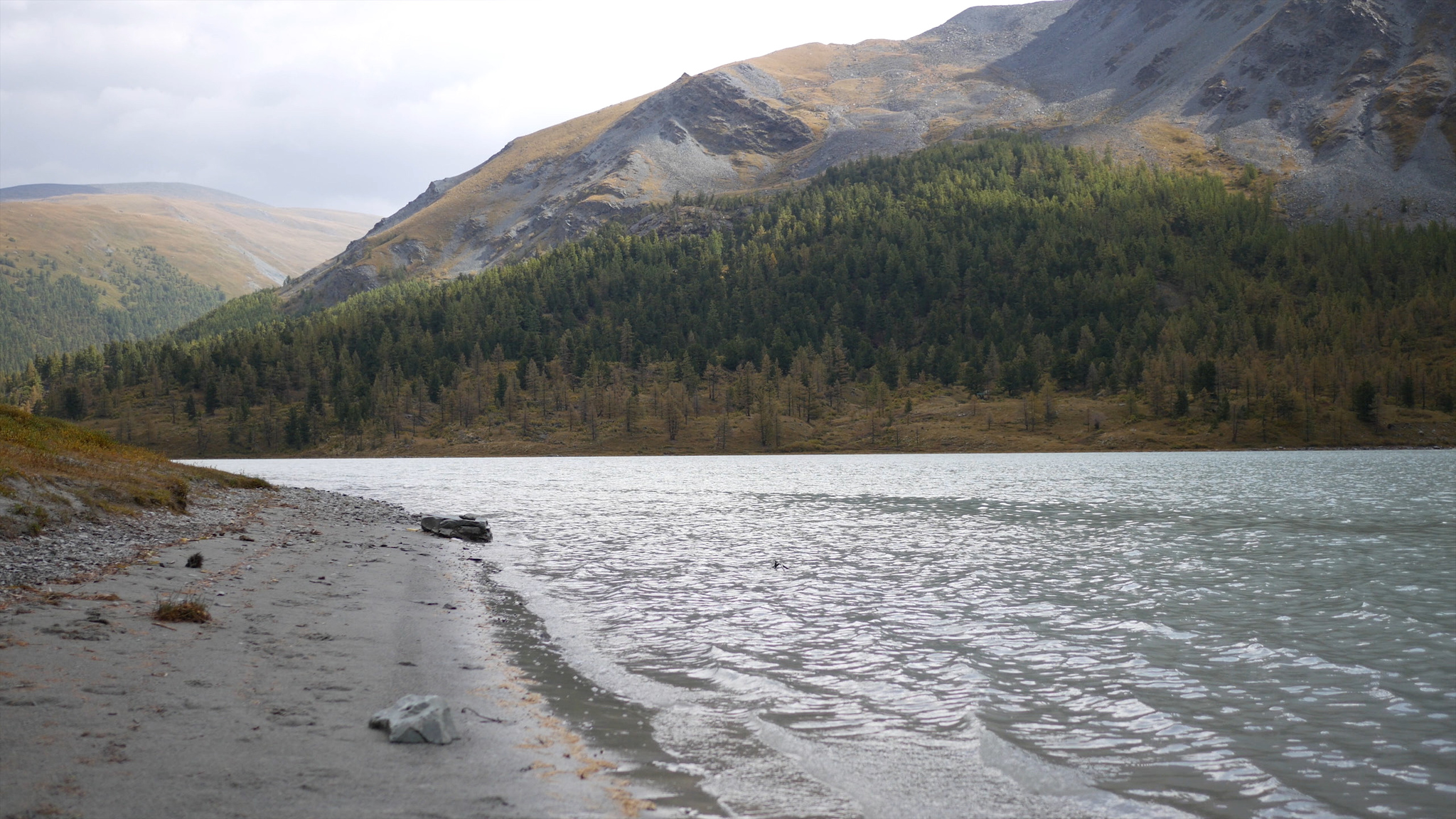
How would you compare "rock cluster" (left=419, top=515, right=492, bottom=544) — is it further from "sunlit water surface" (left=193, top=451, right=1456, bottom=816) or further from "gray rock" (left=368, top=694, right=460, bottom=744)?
"gray rock" (left=368, top=694, right=460, bottom=744)

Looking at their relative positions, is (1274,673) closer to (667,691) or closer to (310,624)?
(667,691)

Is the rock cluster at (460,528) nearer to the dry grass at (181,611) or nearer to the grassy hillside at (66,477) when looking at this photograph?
the grassy hillside at (66,477)

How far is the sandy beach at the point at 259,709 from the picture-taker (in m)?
9.61

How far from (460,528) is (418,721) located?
33.7m

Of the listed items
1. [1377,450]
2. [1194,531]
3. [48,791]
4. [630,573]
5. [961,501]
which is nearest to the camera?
[48,791]

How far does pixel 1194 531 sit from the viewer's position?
144 ft

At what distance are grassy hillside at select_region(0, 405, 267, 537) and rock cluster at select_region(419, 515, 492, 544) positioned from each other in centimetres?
1177

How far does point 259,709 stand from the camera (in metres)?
12.9

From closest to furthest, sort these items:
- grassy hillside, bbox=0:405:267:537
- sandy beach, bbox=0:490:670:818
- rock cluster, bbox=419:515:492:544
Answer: sandy beach, bbox=0:490:670:818, grassy hillside, bbox=0:405:267:537, rock cluster, bbox=419:515:492:544

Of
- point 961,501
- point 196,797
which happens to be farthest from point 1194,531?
point 196,797

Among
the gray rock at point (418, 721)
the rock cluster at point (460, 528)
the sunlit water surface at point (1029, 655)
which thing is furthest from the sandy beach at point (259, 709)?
the rock cluster at point (460, 528)

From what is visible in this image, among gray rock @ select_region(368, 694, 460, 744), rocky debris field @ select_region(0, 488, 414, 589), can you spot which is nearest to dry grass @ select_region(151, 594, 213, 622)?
rocky debris field @ select_region(0, 488, 414, 589)

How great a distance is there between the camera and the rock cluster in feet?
145

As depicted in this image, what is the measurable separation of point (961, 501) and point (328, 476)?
315 ft
